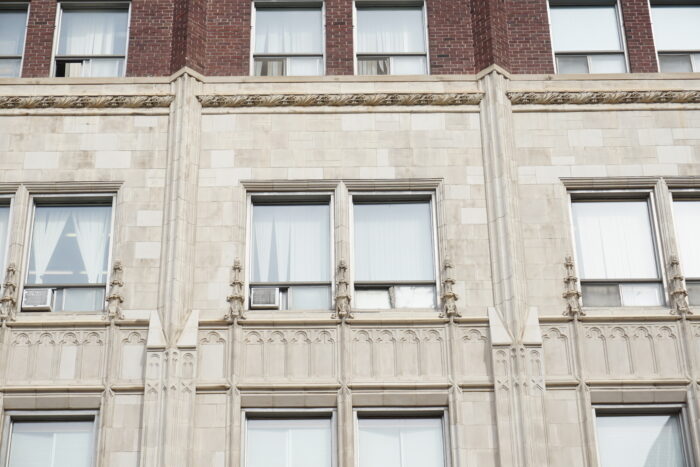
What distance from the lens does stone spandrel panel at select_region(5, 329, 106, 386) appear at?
1888cm

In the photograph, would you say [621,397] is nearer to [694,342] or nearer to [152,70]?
[694,342]

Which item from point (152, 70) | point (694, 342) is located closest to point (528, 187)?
point (694, 342)

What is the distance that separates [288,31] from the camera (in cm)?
2298

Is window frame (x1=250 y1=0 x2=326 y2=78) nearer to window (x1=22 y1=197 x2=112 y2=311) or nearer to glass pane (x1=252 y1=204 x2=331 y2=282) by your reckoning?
glass pane (x1=252 y1=204 x2=331 y2=282)

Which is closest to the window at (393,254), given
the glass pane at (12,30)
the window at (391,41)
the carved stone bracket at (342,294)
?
the carved stone bracket at (342,294)

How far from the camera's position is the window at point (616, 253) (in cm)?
1997

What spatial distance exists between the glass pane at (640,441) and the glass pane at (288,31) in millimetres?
9558

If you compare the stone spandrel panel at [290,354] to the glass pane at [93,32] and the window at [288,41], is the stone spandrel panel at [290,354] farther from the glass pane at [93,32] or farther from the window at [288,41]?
the glass pane at [93,32]

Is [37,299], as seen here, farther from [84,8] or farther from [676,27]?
[676,27]

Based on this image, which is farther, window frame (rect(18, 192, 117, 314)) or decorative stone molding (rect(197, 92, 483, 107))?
decorative stone molding (rect(197, 92, 483, 107))

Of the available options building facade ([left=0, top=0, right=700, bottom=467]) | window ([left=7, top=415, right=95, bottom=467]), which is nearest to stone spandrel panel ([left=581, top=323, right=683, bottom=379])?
building facade ([left=0, top=0, right=700, bottom=467])

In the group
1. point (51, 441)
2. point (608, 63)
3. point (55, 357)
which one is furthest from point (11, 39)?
point (608, 63)

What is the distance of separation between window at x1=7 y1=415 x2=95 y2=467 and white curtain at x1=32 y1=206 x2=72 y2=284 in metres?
2.74

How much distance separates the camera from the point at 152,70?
22094mm
